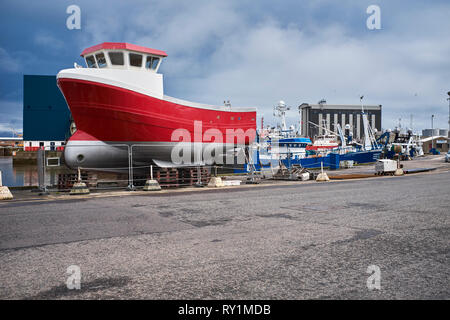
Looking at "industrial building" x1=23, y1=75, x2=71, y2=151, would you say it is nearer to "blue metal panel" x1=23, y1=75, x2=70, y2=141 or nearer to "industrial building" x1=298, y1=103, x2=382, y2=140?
"blue metal panel" x1=23, y1=75, x2=70, y2=141

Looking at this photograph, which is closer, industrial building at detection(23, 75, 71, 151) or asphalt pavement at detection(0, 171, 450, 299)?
asphalt pavement at detection(0, 171, 450, 299)

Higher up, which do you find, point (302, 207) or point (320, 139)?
point (320, 139)

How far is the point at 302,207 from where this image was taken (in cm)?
804

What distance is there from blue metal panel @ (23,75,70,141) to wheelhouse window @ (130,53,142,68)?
508 inches

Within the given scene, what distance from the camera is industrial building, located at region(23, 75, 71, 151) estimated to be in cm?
2616

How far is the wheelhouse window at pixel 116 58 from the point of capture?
52.6 feet

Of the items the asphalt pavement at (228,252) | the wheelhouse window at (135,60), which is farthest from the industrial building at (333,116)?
the asphalt pavement at (228,252)

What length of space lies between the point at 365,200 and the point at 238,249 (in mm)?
5970

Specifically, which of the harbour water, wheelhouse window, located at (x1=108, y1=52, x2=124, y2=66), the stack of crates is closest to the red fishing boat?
wheelhouse window, located at (x1=108, y1=52, x2=124, y2=66)

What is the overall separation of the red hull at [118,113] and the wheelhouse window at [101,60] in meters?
2.40
